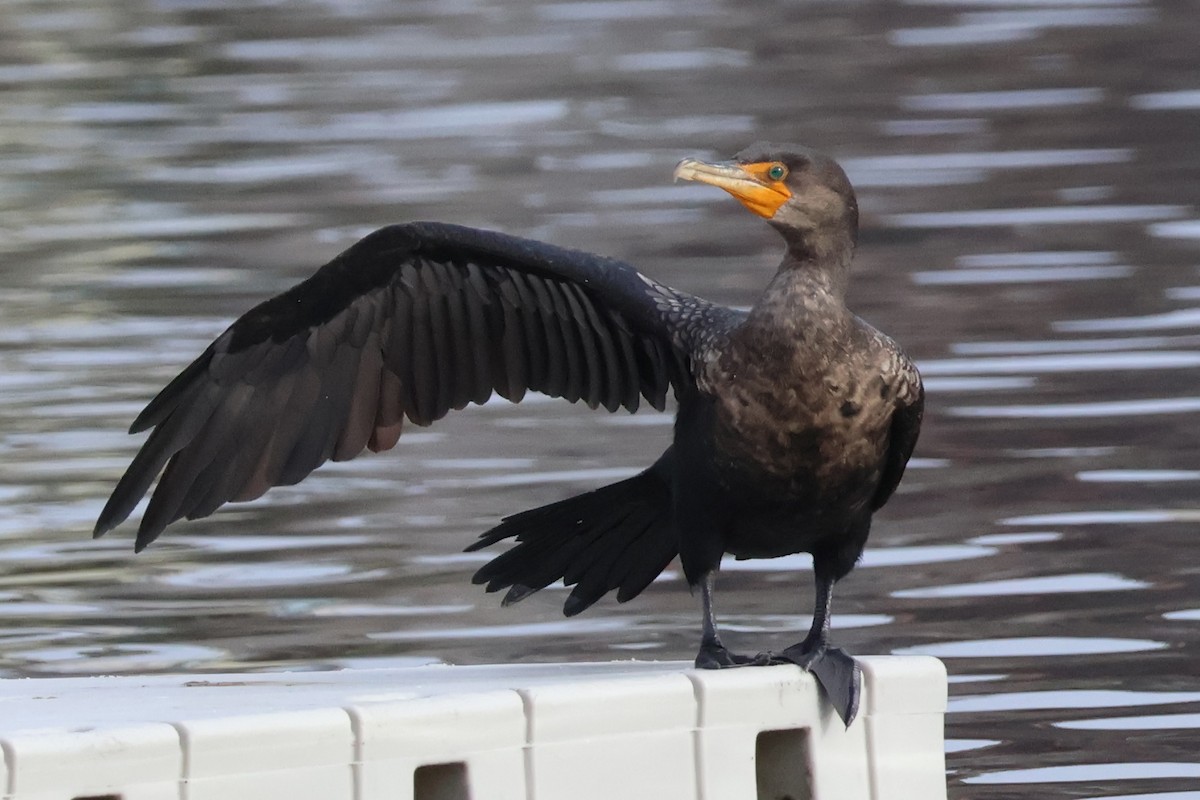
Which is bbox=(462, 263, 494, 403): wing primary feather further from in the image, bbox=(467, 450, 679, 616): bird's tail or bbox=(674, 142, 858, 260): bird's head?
bbox=(674, 142, 858, 260): bird's head

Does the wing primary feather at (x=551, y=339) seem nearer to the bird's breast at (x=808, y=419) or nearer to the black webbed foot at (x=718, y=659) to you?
the bird's breast at (x=808, y=419)

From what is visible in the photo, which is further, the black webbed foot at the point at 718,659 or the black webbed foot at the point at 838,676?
the black webbed foot at the point at 718,659

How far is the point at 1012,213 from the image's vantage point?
1107cm

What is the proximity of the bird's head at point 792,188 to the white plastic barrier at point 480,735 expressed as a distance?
74cm

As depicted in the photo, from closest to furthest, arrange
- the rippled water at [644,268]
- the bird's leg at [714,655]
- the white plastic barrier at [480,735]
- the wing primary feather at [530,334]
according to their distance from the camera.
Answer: the white plastic barrier at [480,735], the bird's leg at [714,655], the wing primary feather at [530,334], the rippled water at [644,268]

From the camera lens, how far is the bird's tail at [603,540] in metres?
4.76

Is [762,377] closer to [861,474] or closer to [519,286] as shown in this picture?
[861,474]

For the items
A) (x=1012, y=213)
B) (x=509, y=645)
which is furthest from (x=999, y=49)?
(x=509, y=645)

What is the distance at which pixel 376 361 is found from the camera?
5.06 meters

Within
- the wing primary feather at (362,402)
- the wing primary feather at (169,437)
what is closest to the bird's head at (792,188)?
the wing primary feather at (362,402)

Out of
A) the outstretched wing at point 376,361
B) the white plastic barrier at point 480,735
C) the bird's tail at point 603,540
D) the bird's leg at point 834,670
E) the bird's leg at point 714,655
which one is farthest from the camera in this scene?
the outstretched wing at point 376,361

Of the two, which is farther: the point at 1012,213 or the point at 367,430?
the point at 1012,213

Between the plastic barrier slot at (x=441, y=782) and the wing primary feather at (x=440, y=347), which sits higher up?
the wing primary feather at (x=440, y=347)

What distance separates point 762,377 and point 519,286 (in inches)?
33.9
